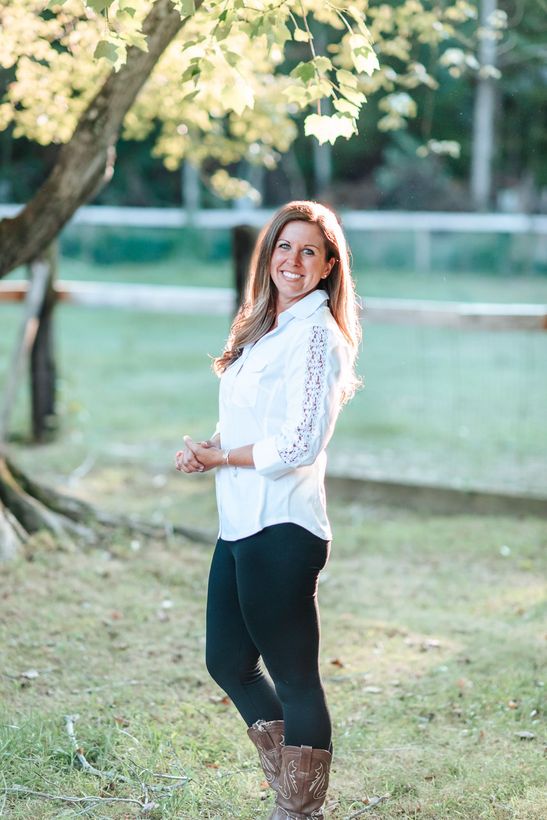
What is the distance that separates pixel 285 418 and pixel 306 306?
29 cm

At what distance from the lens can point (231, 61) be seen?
321 cm

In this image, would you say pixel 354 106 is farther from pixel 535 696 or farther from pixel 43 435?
pixel 43 435

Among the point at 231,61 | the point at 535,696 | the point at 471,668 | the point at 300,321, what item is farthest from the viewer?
the point at 471,668

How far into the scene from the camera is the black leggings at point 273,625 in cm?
270

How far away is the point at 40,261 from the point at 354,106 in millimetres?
4857

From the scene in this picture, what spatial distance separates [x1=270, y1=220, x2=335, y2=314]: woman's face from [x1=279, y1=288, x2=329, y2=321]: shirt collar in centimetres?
3

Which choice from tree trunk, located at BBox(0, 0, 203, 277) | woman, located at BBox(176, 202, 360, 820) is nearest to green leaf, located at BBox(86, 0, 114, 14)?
woman, located at BBox(176, 202, 360, 820)

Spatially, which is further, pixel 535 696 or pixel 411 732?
pixel 535 696

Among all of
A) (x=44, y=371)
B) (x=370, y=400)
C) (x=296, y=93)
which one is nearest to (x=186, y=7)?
(x=296, y=93)

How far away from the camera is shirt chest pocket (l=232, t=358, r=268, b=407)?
2760mm

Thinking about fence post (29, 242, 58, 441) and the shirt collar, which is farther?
fence post (29, 242, 58, 441)

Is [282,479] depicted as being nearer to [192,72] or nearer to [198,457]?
[198,457]

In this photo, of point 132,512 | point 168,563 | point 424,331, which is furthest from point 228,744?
point 424,331

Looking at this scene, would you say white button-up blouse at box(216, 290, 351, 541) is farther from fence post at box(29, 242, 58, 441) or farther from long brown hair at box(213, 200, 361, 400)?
fence post at box(29, 242, 58, 441)
